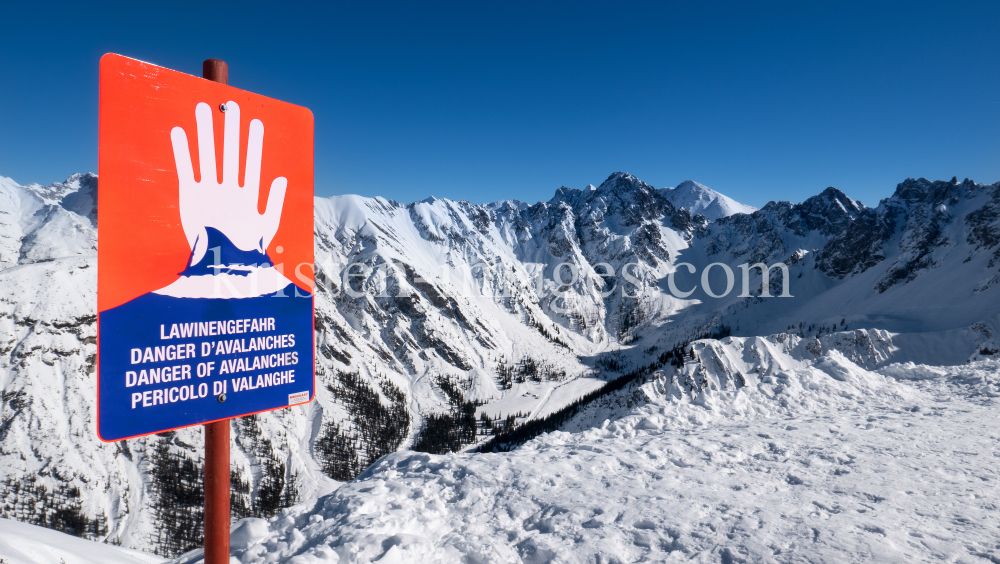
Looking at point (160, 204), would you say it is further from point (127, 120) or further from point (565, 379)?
point (565, 379)

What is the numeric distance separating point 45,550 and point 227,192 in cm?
1386

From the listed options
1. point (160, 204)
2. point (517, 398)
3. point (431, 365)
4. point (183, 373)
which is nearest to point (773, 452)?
point (183, 373)

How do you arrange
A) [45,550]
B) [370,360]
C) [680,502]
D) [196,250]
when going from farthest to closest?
[370,360]
[45,550]
[680,502]
[196,250]

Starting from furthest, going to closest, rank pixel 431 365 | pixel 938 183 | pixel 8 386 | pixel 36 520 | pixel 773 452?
1. pixel 938 183
2. pixel 431 365
3. pixel 8 386
4. pixel 36 520
5. pixel 773 452

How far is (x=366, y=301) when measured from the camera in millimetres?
173125

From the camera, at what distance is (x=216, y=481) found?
351 centimetres

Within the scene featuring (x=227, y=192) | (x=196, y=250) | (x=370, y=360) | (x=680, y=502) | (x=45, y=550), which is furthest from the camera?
(x=370, y=360)

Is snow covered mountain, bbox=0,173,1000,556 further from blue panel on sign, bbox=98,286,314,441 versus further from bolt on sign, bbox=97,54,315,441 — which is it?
bolt on sign, bbox=97,54,315,441

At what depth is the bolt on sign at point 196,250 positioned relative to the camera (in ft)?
10.1

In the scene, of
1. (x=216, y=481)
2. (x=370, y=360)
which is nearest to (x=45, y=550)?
(x=216, y=481)

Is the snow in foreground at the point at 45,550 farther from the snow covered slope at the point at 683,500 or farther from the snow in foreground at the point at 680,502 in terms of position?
the snow in foreground at the point at 680,502

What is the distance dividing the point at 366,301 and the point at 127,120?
179 m

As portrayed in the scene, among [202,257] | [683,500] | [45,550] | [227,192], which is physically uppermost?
[227,192]

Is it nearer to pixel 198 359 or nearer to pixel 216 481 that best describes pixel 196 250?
pixel 198 359
